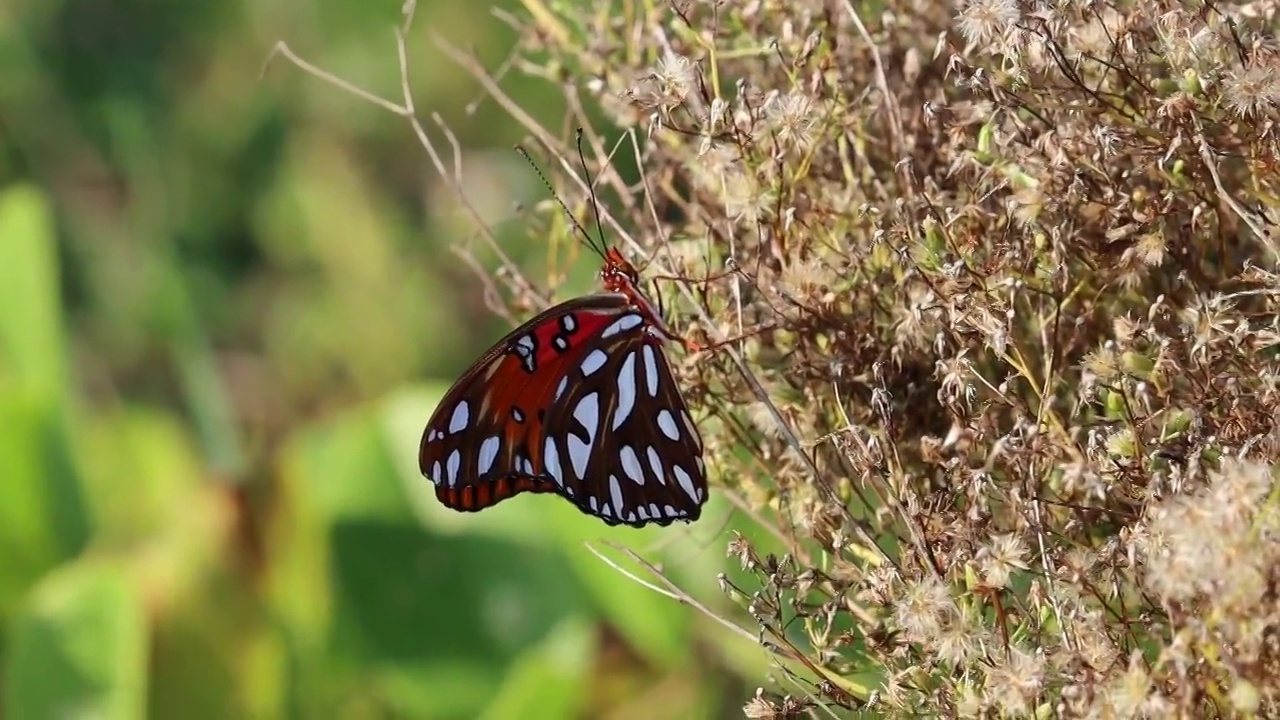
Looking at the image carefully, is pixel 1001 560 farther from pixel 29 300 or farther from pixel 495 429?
pixel 29 300

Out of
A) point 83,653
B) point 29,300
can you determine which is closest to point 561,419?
point 83,653

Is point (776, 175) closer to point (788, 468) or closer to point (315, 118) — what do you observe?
point (788, 468)

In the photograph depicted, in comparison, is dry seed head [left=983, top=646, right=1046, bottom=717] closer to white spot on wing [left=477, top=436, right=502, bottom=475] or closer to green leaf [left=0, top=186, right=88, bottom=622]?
white spot on wing [left=477, top=436, right=502, bottom=475]

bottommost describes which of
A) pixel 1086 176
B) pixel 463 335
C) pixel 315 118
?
pixel 463 335

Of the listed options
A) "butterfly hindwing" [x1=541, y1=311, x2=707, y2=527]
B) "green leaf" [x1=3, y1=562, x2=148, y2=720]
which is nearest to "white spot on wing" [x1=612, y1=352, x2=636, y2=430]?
"butterfly hindwing" [x1=541, y1=311, x2=707, y2=527]

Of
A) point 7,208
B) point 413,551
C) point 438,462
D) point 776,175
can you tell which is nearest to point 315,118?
point 7,208

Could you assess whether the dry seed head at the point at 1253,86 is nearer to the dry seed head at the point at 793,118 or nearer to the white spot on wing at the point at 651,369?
the dry seed head at the point at 793,118
